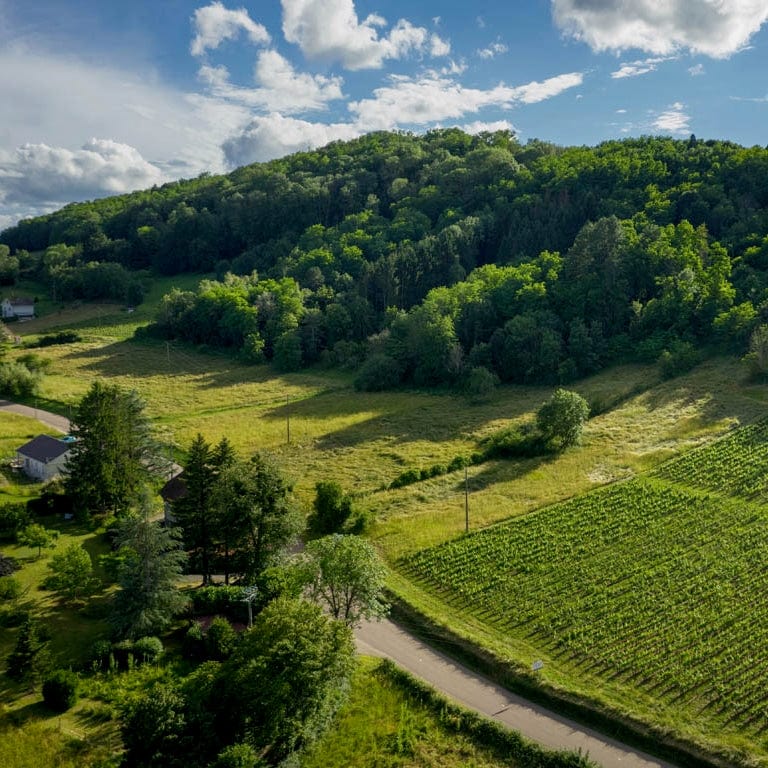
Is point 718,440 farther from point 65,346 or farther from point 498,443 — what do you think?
point 65,346

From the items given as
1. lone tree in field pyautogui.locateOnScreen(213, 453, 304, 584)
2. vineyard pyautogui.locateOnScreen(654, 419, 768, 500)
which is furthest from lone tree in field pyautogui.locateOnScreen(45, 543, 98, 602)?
vineyard pyautogui.locateOnScreen(654, 419, 768, 500)

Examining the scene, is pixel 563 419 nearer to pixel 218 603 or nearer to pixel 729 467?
pixel 729 467

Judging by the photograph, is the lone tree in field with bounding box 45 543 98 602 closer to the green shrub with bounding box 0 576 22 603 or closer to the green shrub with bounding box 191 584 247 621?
the green shrub with bounding box 0 576 22 603

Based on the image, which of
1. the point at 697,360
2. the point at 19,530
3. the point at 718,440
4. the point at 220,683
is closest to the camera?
the point at 220,683

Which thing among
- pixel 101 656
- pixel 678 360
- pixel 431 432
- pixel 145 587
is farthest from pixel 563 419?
pixel 101 656

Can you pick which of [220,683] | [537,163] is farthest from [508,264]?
[220,683]
